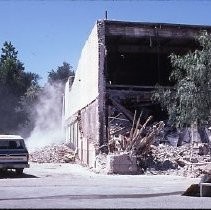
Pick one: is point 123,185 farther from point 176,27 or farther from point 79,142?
point 79,142

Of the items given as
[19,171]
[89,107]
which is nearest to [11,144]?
[19,171]

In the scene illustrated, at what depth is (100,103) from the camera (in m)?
23.0

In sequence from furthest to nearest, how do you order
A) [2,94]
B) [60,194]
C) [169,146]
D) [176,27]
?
[2,94] < [176,27] < [169,146] < [60,194]

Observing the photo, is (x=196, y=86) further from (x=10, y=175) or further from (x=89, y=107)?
(x=89, y=107)

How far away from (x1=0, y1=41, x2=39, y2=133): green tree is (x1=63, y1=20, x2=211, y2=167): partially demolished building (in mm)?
28987

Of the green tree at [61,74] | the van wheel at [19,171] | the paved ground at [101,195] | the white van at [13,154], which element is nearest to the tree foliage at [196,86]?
the paved ground at [101,195]

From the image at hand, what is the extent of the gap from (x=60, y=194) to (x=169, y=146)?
35.1 ft

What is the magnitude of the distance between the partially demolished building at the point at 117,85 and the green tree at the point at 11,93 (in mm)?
28987

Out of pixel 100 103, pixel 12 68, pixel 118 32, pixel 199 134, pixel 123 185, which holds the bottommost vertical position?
pixel 123 185

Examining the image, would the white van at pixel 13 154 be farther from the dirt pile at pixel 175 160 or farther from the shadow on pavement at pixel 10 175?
the dirt pile at pixel 175 160

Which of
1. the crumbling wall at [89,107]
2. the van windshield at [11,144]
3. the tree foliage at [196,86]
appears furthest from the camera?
the crumbling wall at [89,107]

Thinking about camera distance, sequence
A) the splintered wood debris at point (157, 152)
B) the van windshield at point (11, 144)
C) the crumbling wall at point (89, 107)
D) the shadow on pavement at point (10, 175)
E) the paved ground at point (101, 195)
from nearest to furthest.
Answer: the paved ground at point (101, 195)
the shadow on pavement at point (10, 175)
the van windshield at point (11, 144)
the splintered wood debris at point (157, 152)
the crumbling wall at point (89, 107)

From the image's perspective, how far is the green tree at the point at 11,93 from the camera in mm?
57594

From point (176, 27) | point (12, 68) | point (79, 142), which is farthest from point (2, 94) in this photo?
point (176, 27)
